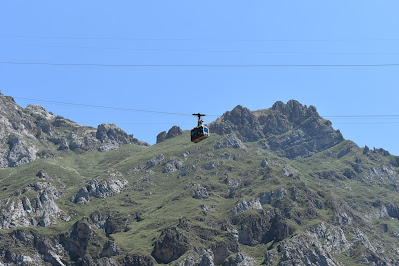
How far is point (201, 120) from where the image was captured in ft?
422

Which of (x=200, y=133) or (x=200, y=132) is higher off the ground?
(x=200, y=132)

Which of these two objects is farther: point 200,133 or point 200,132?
point 200,132
